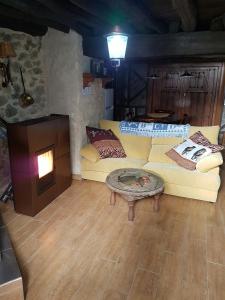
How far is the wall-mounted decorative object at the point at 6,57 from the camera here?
253 centimetres

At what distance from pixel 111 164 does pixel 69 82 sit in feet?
4.45

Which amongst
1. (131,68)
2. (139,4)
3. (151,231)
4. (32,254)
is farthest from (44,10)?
(131,68)

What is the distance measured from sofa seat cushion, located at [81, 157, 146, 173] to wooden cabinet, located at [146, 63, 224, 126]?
3.29m

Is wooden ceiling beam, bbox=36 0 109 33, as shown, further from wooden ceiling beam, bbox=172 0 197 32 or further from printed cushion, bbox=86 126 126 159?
printed cushion, bbox=86 126 126 159

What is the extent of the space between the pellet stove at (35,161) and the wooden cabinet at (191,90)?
12.4 feet

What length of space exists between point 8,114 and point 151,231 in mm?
2253

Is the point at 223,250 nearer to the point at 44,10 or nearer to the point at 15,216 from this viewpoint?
the point at 15,216

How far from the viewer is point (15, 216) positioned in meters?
2.68

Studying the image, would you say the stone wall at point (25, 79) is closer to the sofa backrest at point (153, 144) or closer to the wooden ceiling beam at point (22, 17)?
the wooden ceiling beam at point (22, 17)

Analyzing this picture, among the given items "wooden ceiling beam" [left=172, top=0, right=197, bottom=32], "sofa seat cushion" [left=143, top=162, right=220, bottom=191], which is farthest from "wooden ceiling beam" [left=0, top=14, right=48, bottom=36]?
"sofa seat cushion" [left=143, top=162, right=220, bottom=191]

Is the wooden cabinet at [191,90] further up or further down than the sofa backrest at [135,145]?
further up

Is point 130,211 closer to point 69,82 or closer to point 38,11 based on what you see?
point 69,82

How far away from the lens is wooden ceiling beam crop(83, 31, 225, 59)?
312 cm

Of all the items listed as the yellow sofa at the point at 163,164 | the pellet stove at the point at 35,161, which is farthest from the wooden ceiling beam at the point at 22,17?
the yellow sofa at the point at 163,164
